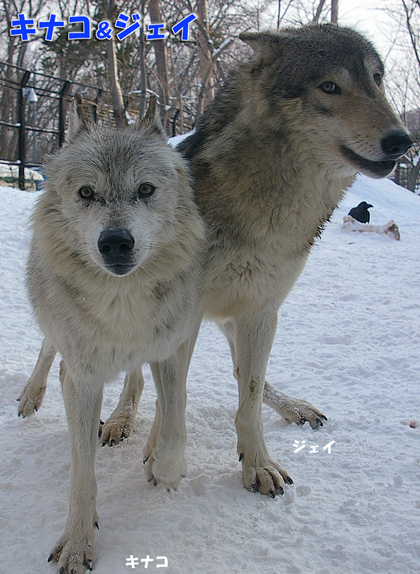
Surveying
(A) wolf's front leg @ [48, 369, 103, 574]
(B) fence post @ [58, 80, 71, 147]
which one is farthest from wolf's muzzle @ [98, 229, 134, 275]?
(B) fence post @ [58, 80, 71, 147]

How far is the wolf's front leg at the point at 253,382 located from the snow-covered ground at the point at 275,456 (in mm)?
159

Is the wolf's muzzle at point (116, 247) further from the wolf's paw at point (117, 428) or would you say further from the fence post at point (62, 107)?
the fence post at point (62, 107)

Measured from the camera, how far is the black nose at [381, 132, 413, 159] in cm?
240

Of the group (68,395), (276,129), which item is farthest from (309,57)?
(68,395)

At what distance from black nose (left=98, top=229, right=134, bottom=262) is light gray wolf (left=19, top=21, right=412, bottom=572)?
0.79 meters

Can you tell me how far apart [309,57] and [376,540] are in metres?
2.35

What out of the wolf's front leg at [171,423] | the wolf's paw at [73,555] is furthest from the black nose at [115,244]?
the wolf's paw at [73,555]

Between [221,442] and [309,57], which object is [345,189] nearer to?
[309,57]

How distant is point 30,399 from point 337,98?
279 cm

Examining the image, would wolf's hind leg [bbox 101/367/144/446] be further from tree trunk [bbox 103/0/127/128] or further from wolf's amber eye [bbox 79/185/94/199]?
tree trunk [bbox 103/0/127/128]

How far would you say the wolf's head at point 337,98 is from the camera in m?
2.45

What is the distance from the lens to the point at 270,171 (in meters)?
2.76

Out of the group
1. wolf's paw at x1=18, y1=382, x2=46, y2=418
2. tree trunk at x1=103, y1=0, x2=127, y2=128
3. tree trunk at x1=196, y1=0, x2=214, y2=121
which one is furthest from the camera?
tree trunk at x1=196, y1=0, x2=214, y2=121

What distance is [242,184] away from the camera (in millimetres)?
2812
